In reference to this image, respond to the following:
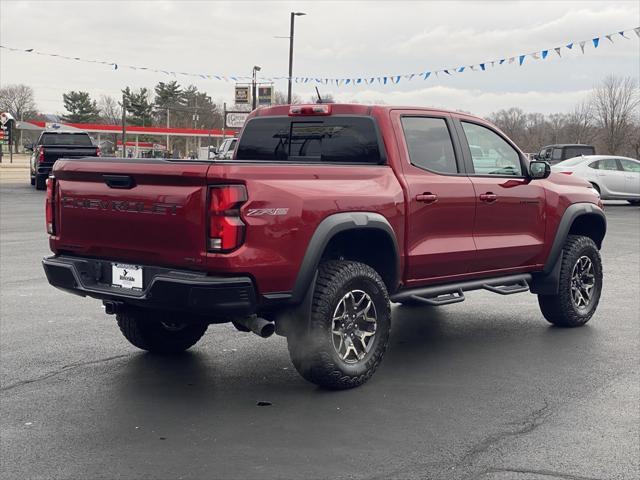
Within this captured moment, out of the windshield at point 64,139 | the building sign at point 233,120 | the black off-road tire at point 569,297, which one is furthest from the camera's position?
the building sign at point 233,120

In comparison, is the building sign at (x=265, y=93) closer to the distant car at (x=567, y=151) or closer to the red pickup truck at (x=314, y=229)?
the distant car at (x=567, y=151)

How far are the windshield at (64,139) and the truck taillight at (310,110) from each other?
2376 cm

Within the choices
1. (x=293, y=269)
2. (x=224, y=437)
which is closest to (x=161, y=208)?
(x=293, y=269)

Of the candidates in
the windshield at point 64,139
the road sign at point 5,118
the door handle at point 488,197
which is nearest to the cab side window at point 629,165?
the windshield at point 64,139

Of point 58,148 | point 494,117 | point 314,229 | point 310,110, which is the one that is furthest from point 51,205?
point 494,117

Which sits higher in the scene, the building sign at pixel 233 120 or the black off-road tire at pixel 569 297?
the building sign at pixel 233 120

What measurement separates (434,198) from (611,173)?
67.8 ft

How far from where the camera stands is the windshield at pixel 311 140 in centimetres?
622

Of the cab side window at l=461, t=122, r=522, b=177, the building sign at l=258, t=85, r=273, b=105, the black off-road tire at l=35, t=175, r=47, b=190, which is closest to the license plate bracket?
the cab side window at l=461, t=122, r=522, b=177

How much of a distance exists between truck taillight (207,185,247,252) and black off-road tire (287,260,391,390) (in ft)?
2.55

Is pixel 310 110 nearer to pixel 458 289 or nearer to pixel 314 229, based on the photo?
pixel 314 229

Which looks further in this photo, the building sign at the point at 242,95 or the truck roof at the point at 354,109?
the building sign at the point at 242,95

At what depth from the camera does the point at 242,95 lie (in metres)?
47.8

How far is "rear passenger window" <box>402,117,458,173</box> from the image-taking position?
250 inches
